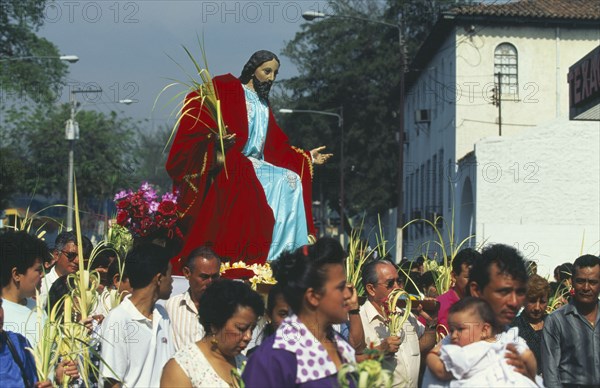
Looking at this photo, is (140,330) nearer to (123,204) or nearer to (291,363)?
(291,363)

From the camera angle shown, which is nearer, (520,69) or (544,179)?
(544,179)

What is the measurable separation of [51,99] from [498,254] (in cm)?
4304

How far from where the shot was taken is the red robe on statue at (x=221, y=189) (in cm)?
1021

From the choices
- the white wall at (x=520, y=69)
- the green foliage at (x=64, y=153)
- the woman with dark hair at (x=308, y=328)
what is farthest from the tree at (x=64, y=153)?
the woman with dark hair at (x=308, y=328)

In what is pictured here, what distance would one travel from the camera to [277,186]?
10.8 metres

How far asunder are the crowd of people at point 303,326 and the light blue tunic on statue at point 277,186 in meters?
2.25

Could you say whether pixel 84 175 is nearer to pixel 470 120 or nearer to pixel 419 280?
pixel 470 120

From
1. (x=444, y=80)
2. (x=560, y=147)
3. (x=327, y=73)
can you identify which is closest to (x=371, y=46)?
(x=327, y=73)

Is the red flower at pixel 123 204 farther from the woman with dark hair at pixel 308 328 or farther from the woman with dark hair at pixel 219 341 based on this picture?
the woman with dark hair at pixel 308 328

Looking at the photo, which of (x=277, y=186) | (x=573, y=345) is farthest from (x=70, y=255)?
(x=573, y=345)

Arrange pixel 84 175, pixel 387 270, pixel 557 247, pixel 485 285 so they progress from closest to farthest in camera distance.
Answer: pixel 485 285
pixel 387 270
pixel 557 247
pixel 84 175

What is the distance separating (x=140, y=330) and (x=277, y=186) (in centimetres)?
453

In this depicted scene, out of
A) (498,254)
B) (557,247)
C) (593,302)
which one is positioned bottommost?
(557,247)

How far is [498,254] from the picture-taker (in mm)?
5926
